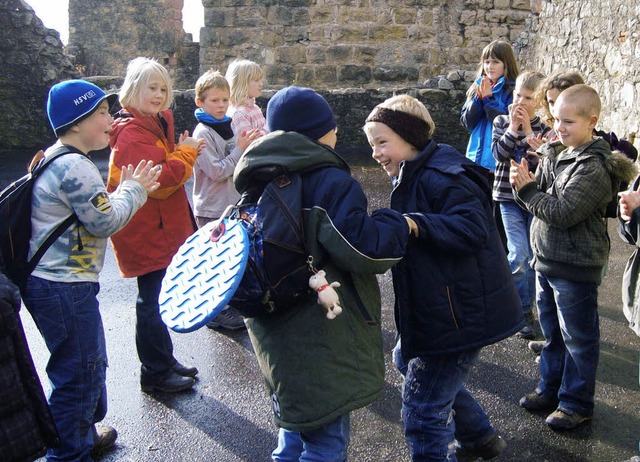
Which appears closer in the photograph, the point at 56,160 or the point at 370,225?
the point at 370,225

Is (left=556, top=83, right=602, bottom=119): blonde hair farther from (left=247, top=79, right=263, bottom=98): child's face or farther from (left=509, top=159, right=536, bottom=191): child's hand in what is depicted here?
(left=247, top=79, right=263, bottom=98): child's face

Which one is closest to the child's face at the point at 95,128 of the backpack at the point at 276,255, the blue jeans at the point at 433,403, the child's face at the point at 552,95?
the backpack at the point at 276,255

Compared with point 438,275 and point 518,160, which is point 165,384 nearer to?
point 438,275

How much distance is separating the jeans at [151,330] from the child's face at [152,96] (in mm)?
909

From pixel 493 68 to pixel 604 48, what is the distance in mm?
3625

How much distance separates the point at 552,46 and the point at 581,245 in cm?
713

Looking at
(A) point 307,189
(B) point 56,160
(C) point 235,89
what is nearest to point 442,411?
(A) point 307,189

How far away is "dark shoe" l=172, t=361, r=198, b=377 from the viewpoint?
403 centimetres

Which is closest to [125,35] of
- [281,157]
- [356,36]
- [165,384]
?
[356,36]

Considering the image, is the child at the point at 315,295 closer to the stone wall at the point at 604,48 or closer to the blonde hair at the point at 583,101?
the blonde hair at the point at 583,101

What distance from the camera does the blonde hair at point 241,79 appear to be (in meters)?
4.91

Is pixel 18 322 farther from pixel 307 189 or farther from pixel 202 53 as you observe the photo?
pixel 202 53

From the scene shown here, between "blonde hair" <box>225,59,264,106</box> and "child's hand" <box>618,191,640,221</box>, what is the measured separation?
9.19 ft

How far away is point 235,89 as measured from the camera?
16.3 feet
